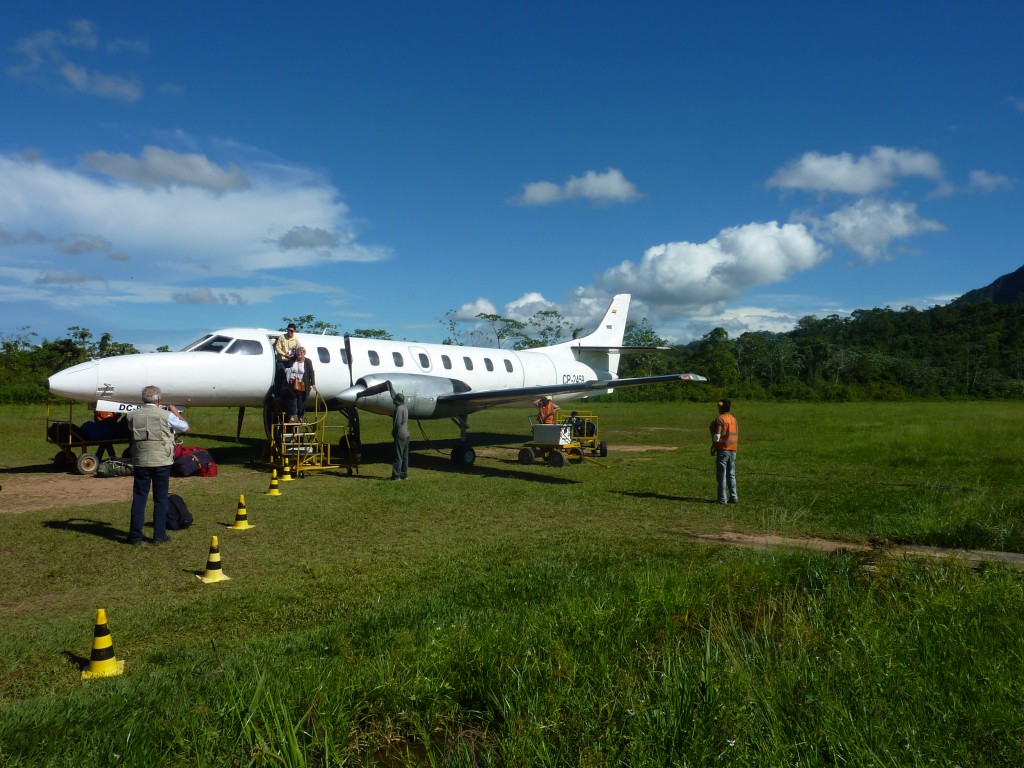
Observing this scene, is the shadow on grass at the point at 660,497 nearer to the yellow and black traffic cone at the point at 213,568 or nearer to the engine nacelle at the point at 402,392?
the engine nacelle at the point at 402,392

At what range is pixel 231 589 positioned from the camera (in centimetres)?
671

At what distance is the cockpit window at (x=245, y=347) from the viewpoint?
15.2m

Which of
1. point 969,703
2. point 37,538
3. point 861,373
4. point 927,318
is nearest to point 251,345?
point 37,538

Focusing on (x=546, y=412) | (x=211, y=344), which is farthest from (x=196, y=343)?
(x=546, y=412)

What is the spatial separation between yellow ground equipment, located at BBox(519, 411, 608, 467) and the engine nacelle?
2493mm

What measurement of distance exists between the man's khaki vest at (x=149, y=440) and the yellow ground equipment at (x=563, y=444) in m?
9.63

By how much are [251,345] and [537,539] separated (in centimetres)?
954

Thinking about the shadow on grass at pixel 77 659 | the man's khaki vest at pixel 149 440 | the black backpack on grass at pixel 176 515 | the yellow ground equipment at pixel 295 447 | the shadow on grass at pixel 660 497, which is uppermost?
the man's khaki vest at pixel 149 440

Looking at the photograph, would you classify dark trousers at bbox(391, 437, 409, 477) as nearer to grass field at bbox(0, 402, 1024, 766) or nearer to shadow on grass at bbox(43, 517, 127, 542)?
grass field at bbox(0, 402, 1024, 766)

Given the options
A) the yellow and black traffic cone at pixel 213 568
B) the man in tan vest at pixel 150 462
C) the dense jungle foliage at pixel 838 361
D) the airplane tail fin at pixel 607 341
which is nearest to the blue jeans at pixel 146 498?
the man in tan vest at pixel 150 462

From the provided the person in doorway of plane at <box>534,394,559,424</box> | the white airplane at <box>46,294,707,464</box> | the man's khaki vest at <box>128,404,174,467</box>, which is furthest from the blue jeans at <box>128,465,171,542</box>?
the person in doorway of plane at <box>534,394,559,424</box>

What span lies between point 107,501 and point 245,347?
4842mm

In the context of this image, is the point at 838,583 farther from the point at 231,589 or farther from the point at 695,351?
the point at 695,351

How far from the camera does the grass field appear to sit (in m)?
3.32
